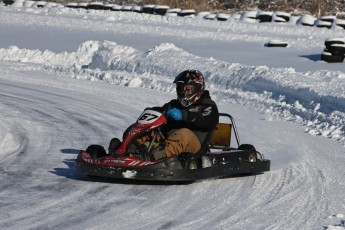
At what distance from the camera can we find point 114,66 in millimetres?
21562

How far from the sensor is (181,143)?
8.62 metres

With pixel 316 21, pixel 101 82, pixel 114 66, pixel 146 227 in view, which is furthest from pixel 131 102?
pixel 316 21

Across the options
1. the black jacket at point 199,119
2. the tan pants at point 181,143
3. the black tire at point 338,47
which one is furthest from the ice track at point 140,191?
the black tire at point 338,47

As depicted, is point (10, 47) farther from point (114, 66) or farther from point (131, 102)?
point (131, 102)

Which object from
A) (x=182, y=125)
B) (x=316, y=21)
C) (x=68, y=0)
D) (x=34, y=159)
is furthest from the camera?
(x=68, y=0)

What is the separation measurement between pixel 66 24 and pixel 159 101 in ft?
52.1

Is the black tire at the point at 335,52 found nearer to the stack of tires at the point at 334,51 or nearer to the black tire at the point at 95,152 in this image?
the stack of tires at the point at 334,51

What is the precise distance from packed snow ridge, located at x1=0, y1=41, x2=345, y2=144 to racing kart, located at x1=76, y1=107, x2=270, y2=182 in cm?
322

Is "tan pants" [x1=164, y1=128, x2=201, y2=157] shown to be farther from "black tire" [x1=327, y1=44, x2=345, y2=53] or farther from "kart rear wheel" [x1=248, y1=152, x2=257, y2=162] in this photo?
"black tire" [x1=327, y1=44, x2=345, y2=53]

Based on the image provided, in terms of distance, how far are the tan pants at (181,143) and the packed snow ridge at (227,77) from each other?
3571mm

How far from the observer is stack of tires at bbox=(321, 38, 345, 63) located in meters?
21.8

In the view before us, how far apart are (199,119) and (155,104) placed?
6.63 meters

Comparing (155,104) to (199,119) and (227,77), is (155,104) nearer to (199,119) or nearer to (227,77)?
(227,77)

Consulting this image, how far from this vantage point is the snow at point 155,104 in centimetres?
716
